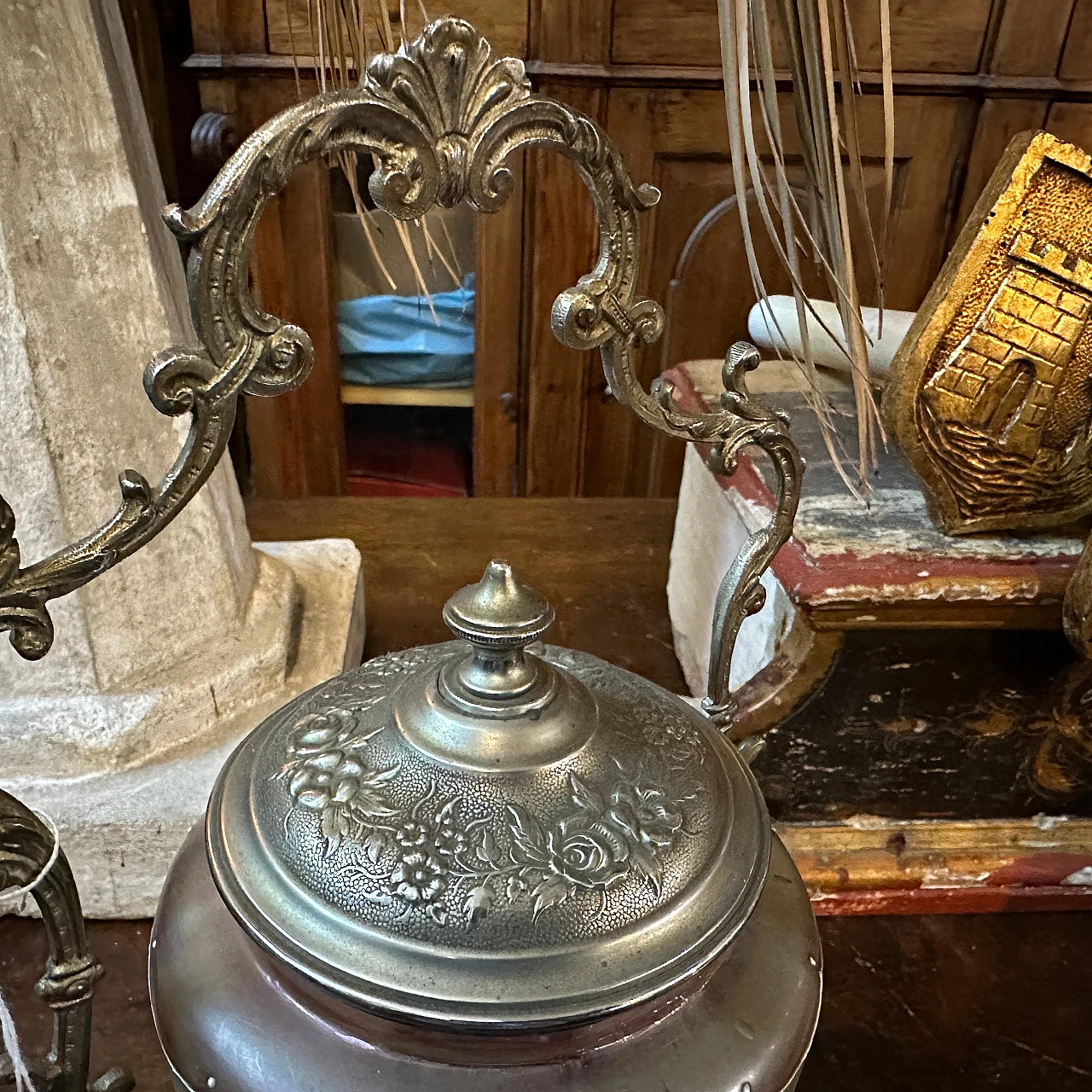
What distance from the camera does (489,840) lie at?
0.42 metres

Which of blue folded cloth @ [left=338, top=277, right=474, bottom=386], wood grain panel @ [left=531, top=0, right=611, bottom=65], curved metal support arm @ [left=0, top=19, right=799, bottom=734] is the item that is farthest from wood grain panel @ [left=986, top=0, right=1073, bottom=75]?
curved metal support arm @ [left=0, top=19, right=799, bottom=734]


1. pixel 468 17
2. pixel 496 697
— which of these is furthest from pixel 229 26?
pixel 496 697

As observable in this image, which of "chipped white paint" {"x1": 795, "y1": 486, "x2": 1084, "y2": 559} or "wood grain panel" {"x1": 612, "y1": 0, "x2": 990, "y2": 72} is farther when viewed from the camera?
"wood grain panel" {"x1": 612, "y1": 0, "x2": 990, "y2": 72}

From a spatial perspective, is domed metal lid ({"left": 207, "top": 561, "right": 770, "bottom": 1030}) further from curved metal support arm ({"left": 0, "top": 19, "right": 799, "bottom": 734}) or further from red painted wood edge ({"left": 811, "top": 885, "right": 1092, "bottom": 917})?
red painted wood edge ({"left": 811, "top": 885, "right": 1092, "bottom": 917})

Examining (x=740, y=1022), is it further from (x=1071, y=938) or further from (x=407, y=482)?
(x=407, y=482)

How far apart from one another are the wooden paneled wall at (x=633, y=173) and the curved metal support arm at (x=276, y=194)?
1.04m

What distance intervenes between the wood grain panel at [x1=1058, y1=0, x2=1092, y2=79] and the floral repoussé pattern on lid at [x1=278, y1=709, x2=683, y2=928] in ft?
4.80

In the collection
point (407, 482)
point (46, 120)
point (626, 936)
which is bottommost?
point (407, 482)

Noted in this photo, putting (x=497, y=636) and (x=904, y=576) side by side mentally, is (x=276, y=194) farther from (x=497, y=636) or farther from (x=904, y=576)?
(x=904, y=576)

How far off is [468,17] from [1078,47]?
2.82 feet

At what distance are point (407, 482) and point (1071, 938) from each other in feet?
4.35

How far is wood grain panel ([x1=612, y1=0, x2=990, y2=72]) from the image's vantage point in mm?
1392

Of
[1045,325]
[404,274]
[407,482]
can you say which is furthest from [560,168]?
[1045,325]

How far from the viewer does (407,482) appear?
188 centimetres
